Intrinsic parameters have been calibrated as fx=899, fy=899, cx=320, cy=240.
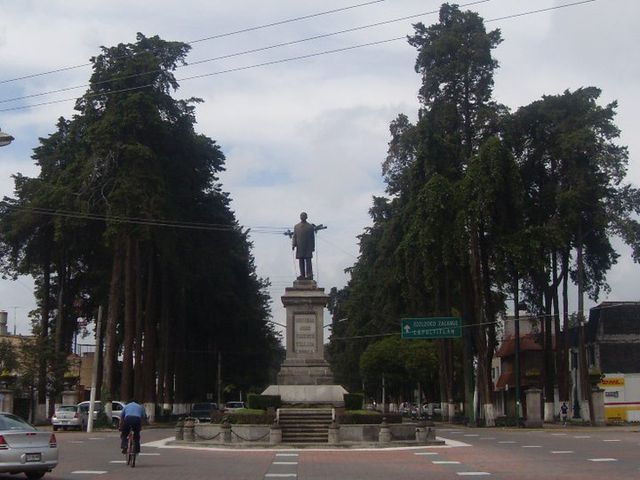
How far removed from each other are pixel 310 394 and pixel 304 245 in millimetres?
6520

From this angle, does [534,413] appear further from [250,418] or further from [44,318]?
[44,318]

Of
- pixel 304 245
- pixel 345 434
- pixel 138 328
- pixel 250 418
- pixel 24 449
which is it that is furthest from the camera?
pixel 138 328

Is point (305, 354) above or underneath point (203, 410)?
above

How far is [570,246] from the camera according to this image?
5297 centimetres

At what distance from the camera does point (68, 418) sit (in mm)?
46344

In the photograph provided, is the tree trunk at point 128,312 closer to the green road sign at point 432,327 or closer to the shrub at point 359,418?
the green road sign at point 432,327

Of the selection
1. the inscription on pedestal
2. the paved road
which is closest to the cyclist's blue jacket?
the paved road

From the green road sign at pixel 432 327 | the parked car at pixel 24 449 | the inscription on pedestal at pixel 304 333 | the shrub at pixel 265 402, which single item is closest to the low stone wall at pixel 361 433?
the shrub at pixel 265 402

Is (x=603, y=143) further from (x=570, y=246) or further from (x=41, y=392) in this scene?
(x=41, y=392)

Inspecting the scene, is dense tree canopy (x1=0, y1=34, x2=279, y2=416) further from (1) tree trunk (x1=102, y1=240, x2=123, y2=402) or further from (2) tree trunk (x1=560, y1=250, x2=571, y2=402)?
(2) tree trunk (x1=560, y1=250, x2=571, y2=402)

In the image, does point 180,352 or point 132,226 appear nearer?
point 132,226

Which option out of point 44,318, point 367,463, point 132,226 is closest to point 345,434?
point 367,463

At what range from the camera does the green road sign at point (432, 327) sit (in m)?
48.8

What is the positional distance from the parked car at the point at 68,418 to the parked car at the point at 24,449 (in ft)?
98.2
